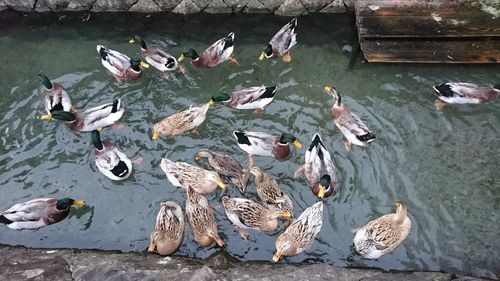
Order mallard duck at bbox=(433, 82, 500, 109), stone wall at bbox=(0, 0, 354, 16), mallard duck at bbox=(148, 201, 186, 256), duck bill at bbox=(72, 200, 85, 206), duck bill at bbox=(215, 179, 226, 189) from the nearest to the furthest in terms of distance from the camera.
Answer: mallard duck at bbox=(148, 201, 186, 256) → duck bill at bbox=(215, 179, 226, 189) → duck bill at bbox=(72, 200, 85, 206) → mallard duck at bbox=(433, 82, 500, 109) → stone wall at bbox=(0, 0, 354, 16)

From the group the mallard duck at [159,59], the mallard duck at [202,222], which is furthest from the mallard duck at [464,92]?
the mallard duck at [159,59]

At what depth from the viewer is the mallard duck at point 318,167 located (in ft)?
20.5

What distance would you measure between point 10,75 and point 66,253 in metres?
4.21

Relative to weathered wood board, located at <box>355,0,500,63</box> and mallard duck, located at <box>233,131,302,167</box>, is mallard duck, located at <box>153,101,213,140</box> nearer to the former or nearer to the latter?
mallard duck, located at <box>233,131,302,167</box>

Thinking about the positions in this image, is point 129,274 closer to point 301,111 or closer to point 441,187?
point 301,111

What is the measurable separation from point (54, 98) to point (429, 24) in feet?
21.8

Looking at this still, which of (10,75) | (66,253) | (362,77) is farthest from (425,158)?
(10,75)

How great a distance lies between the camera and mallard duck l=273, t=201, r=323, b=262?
5543 millimetres

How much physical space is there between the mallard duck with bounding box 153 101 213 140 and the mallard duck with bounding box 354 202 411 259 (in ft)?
9.71

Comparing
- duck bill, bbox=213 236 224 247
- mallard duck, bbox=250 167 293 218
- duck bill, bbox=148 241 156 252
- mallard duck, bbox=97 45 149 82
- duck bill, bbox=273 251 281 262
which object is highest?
mallard duck, bbox=97 45 149 82

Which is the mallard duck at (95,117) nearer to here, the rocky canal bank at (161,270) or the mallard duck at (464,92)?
the rocky canal bank at (161,270)

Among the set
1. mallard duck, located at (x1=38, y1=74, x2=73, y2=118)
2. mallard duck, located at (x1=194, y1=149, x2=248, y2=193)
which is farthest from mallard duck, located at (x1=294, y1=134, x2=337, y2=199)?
mallard duck, located at (x1=38, y1=74, x2=73, y2=118)

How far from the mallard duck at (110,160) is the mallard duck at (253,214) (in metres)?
1.68

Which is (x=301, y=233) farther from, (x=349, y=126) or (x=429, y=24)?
(x=429, y=24)
